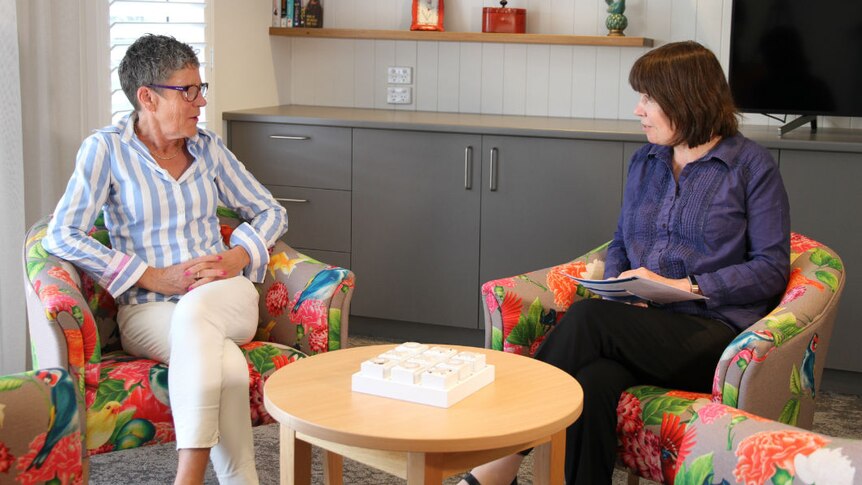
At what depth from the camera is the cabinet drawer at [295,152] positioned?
4000 millimetres

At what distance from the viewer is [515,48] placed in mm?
4305

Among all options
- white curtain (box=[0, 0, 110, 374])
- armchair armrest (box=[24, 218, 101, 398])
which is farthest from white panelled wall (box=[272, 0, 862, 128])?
armchair armrest (box=[24, 218, 101, 398])

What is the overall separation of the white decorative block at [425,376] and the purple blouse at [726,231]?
685 millimetres

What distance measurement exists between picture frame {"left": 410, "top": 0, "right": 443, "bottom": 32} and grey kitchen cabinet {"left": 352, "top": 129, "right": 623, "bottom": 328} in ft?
2.07

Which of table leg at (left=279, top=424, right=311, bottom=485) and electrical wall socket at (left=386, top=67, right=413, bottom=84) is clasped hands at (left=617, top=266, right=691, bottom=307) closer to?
table leg at (left=279, top=424, right=311, bottom=485)

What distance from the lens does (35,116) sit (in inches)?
117

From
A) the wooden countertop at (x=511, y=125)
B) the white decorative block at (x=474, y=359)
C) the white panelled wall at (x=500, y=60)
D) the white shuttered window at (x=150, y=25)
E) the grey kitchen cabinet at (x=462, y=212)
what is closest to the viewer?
the white decorative block at (x=474, y=359)

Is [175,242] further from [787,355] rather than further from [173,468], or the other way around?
[787,355]

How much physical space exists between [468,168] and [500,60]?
0.71 metres

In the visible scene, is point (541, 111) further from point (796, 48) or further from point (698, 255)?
point (698, 255)

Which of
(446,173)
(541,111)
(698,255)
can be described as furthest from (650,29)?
(698,255)

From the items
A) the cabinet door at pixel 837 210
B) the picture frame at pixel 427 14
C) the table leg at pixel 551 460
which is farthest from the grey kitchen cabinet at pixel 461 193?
the table leg at pixel 551 460

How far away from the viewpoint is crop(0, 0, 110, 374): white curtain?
285 centimetres

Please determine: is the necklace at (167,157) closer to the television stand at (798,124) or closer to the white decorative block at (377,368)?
the white decorative block at (377,368)
